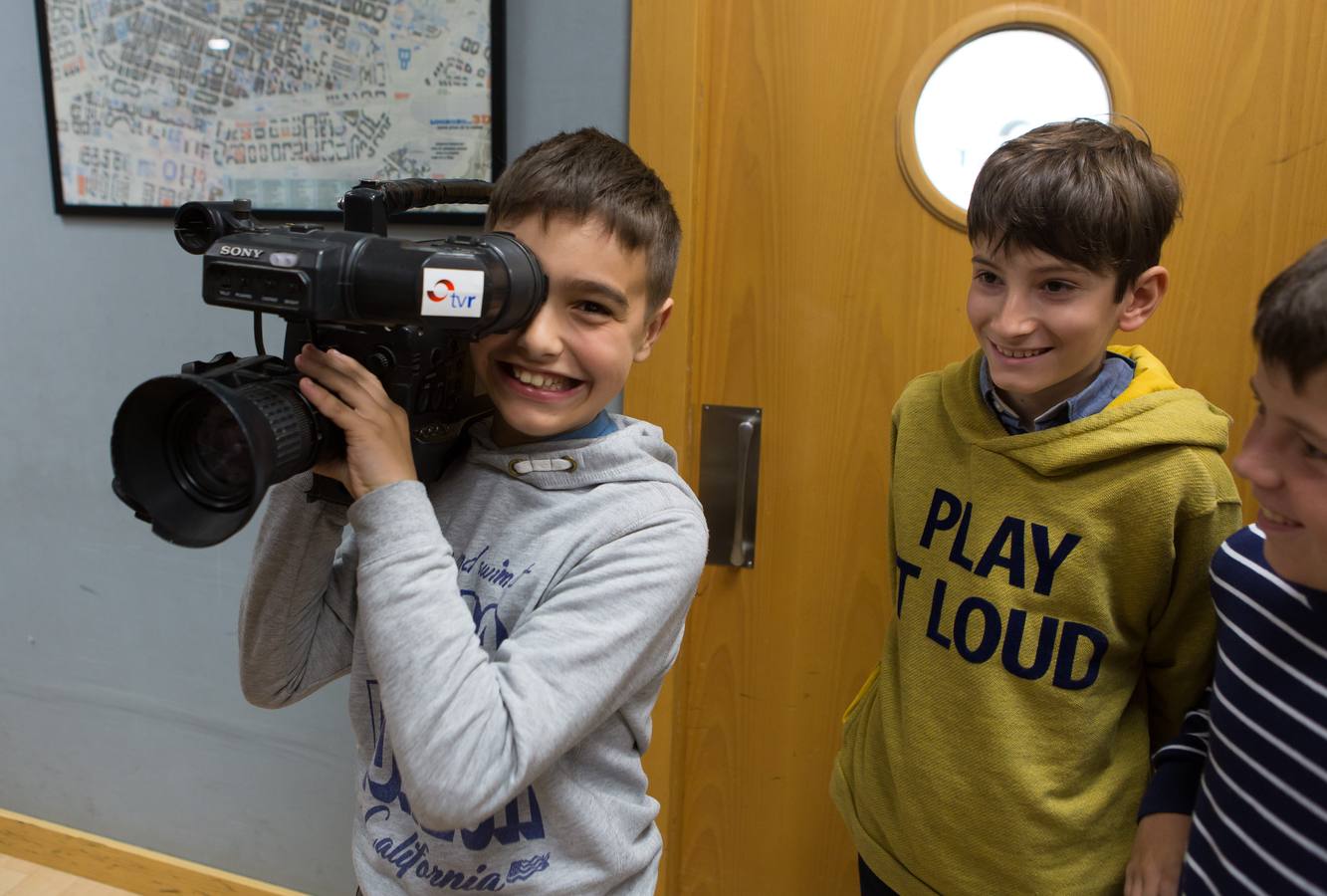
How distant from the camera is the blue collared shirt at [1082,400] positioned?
0.84 m

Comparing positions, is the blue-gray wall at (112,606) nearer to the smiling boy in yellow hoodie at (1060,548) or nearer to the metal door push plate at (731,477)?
the metal door push plate at (731,477)

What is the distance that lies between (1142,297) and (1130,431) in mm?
141

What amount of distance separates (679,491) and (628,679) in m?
0.16

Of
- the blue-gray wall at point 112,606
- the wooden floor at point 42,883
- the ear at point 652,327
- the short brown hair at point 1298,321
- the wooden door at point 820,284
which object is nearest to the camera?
the short brown hair at point 1298,321

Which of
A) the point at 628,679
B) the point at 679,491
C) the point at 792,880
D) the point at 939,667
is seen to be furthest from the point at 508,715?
the point at 792,880

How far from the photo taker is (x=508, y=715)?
1.99 feet

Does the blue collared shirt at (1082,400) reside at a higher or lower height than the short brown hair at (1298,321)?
lower

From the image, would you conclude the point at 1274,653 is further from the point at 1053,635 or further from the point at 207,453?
the point at 207,453

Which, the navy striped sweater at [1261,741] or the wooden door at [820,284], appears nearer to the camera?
the navy striped sweater at [1261,741]

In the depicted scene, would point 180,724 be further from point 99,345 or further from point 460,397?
point 460,397

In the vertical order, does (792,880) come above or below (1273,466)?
below

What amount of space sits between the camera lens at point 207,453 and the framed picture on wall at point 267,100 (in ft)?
2.29

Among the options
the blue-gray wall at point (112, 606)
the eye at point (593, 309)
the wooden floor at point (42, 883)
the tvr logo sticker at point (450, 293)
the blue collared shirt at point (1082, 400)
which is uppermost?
the tvr logo sticker at point (450, 293)

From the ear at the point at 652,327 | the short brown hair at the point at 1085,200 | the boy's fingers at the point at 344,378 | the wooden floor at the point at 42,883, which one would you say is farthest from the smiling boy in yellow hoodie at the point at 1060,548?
the wooden floor at the point at 42,883
